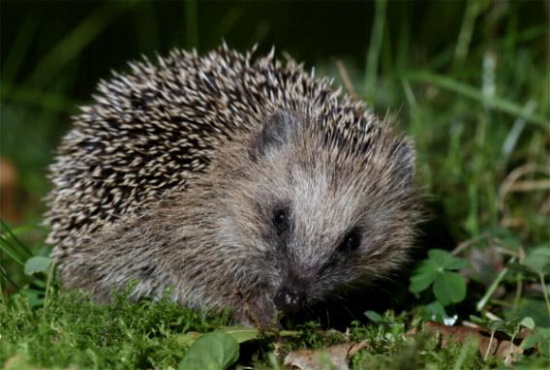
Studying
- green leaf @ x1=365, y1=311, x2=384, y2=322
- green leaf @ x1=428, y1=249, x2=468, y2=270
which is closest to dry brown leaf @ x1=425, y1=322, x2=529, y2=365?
green leaf @ x1=365, y1=311, x2=384, y2=322

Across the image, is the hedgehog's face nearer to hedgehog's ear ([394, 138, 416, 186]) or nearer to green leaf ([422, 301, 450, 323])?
hedgehog's ear ([394, 138, 416, 186])

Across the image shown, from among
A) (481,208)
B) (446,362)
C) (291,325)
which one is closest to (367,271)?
(291,325)

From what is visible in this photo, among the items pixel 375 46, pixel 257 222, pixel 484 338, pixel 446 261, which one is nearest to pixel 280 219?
pixel 257 222

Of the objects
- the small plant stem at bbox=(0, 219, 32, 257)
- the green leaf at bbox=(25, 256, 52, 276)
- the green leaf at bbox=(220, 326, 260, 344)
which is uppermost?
the small plant stem at bbox=(0, 219, 32, 257)

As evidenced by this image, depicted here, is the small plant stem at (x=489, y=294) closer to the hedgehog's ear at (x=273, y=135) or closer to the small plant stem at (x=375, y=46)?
the hedgehog's ear at (x=273, y=135)

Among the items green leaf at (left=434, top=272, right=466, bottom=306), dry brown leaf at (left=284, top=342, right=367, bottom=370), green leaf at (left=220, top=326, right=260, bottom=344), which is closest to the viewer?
dry brown leaf at (left=284, top=342, right=367, bottom=370)
